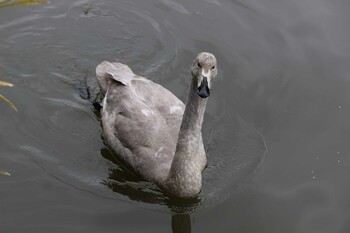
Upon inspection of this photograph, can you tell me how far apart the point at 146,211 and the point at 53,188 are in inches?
52.1

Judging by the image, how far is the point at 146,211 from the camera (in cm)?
827

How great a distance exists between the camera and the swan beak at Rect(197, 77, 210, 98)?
7.06 meters

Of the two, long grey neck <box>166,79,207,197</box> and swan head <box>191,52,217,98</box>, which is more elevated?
swan head <box>191,52,217,98</box>

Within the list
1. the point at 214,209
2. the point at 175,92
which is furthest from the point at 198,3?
the point at 214,209

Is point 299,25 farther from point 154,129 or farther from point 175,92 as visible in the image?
point 154,129

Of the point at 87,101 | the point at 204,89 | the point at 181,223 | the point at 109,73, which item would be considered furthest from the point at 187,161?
the point at 87,101

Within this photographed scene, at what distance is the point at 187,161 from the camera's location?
8234 mm

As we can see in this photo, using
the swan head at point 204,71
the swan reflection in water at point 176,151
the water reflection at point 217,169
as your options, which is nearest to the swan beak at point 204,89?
the swan head at point 204,71

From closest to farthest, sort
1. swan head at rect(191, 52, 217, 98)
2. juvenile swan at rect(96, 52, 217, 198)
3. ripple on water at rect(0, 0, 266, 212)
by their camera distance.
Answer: swan head at rect(191, 52, 217, 98) → juvenile swan at rect(96, 52, 217, 198) → ripple on water at rect(0, 0, 266, 212)

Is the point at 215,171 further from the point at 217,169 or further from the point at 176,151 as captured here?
the point at 176,151

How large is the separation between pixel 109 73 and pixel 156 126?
1.42 metres

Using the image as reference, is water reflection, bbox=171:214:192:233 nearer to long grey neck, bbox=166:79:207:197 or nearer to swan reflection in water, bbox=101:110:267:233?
swan reflection in water, bbox=101:110:267:233

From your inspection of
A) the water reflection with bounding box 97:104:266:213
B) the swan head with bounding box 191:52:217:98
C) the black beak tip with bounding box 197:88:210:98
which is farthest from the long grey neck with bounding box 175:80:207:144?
the water reflection with bounding box 97:104:266:213

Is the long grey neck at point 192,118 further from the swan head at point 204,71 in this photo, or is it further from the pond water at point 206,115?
the pond water at point 206,115
